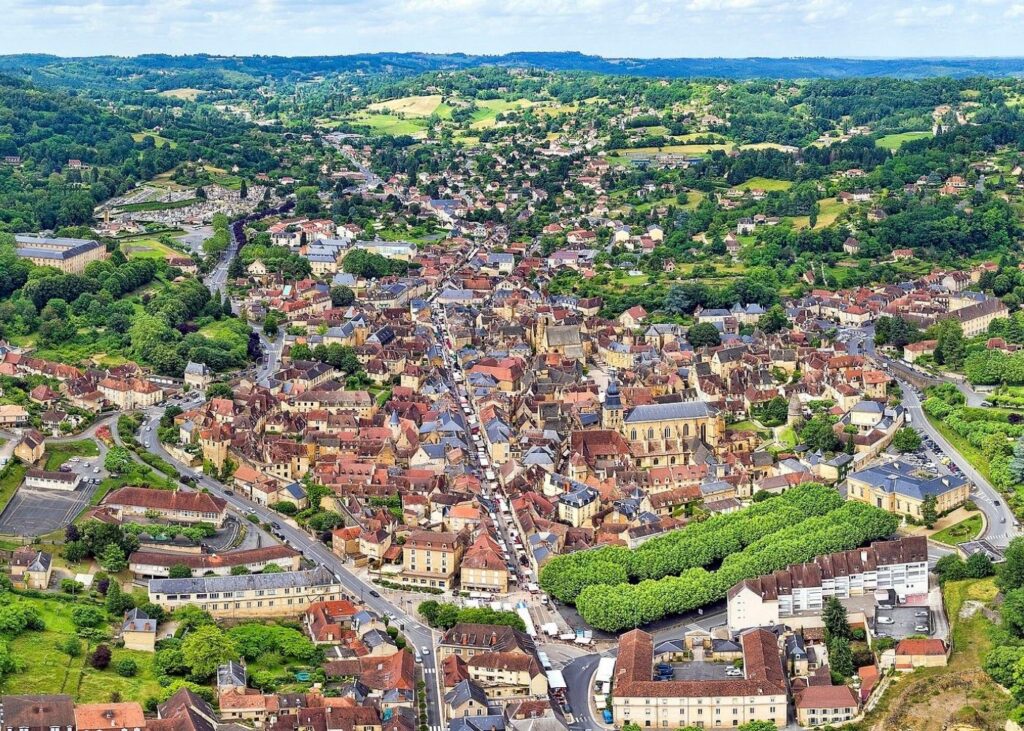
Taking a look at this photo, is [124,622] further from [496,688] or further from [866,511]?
[866,511]

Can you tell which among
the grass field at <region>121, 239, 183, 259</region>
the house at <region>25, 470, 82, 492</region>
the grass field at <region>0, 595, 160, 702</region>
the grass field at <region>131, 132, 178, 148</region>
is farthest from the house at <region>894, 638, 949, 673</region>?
the grass field at <region>131, 132, 178, 148</region>

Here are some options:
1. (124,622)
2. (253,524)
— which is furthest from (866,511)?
(124,622)

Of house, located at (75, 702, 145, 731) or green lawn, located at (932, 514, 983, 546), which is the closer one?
house, located at (75, 702, 145, 731)

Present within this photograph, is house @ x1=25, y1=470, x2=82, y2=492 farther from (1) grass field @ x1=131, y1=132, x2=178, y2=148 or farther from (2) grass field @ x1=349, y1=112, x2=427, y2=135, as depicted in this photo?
(2) grass field @ x1=349, y1=112, x2=427, y2=135

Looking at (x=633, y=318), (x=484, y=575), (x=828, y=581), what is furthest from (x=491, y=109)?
(x=828, y=581)

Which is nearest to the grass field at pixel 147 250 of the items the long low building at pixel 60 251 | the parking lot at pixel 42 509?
the long low building at pixel 60 251

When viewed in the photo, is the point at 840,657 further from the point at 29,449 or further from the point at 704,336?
the point at 704,336
